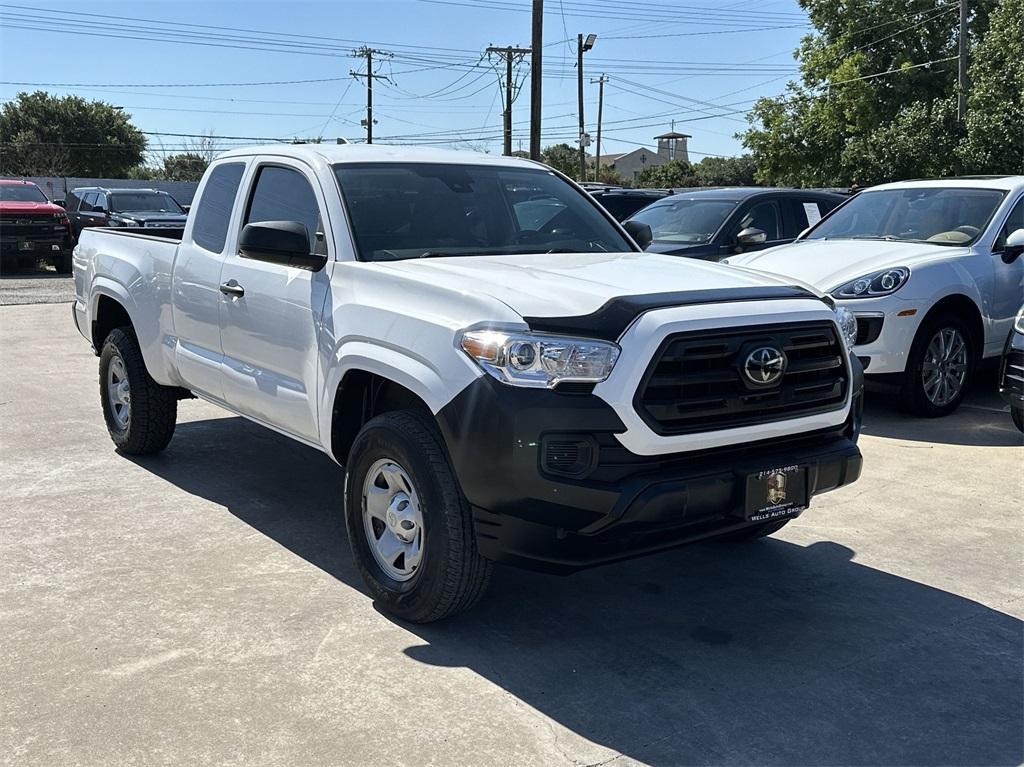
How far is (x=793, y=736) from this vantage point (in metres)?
3.28

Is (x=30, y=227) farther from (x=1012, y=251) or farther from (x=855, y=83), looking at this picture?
(x=855, y=83)

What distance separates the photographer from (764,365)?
3848 millimetres

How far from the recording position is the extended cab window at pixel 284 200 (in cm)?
498

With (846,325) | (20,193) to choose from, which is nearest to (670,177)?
(20,193)

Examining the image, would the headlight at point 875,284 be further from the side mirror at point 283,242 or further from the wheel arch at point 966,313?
the side mirror at point 283,242

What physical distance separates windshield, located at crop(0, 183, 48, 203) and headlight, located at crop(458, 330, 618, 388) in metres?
20.2

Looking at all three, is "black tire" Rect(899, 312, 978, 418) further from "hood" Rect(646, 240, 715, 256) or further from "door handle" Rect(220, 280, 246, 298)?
"door handle" Rect(220, 280, 246, 298)

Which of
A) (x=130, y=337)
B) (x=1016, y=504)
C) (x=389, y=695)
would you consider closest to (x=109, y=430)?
(x=130, y=337)

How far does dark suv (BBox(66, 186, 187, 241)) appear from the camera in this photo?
21.1 metres

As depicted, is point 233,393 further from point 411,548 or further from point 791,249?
point 791,249

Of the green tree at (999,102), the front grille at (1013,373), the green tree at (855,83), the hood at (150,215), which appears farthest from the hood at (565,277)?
the green tree at (855,83)

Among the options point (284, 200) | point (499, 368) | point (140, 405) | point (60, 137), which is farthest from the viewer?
point (60, 137)

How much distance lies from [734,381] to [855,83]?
46.8 meters

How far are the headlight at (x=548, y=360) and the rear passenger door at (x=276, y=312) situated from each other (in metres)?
1.27
